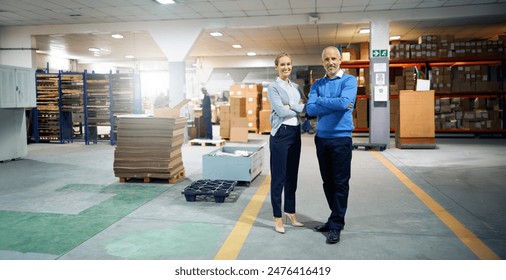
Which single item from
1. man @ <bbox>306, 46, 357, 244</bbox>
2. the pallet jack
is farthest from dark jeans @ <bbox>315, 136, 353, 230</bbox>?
the pallet jack

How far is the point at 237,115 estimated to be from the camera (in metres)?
14.5

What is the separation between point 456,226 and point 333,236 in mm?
1388

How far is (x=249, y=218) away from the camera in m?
4.49

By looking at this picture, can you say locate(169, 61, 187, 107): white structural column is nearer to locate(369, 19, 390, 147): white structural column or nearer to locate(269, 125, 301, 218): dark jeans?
A: locate(369, 19, 390, 147): white structural column

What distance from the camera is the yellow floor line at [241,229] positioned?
3416mm

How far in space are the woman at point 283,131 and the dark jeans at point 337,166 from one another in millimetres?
270

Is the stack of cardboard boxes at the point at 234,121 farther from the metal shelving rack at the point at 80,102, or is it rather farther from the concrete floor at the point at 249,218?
the concrete floor at the point at 249,218

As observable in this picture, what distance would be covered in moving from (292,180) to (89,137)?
11.3 metres

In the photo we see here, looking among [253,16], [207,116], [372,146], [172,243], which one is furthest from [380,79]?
[172,243]

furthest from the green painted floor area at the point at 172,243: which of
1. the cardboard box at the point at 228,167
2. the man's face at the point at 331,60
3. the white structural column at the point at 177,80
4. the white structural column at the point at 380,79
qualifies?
the white structural column at the point at 177,80

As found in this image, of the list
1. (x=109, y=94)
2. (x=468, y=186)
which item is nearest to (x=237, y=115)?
(x=109, y=94)

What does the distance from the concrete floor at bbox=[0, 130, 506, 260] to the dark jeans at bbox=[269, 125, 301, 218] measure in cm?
41

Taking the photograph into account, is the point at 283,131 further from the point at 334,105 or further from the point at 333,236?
the point at 333,236

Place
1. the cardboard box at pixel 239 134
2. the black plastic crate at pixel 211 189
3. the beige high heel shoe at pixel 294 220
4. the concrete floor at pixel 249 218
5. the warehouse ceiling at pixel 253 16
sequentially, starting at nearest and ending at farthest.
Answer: the concrete floor at pixel 249 218, the beige high heel shoe at pixel 294 220, the black plastic crate at pixel 211 189, the warehouse ceiling at pixel 253 16, the cardboard box at pixel 239 134
